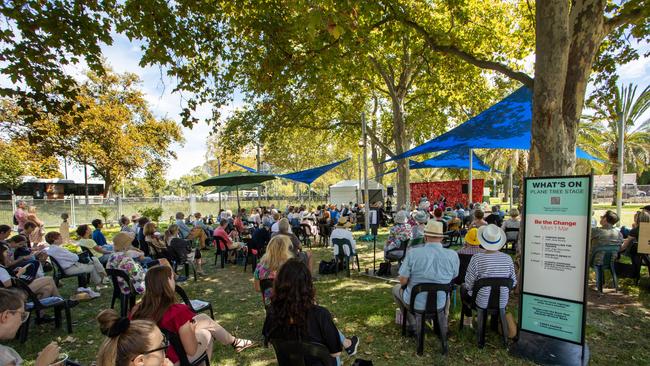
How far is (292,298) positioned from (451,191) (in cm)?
2450

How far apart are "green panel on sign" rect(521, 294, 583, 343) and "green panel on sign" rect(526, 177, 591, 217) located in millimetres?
873

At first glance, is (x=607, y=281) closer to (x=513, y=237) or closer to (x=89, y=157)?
(x=513, y=237)

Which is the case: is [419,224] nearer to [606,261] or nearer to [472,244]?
[472,244]

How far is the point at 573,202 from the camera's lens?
323 centimetres

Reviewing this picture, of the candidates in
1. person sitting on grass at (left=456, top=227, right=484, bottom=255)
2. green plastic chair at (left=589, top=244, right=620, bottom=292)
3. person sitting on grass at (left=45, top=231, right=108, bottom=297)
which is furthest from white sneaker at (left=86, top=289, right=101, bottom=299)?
green plastic chair at (left=589, top=244, right=620, bottom=292)

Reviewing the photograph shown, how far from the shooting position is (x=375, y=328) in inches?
172

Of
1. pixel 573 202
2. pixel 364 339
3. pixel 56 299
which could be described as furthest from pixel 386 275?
pixel 56 299

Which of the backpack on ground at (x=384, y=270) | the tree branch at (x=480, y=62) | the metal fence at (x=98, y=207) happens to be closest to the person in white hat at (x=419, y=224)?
the backpack on ground at (x=384, y=270)

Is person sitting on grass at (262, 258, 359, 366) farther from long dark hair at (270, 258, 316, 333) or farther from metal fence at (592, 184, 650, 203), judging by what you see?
metal fence at (592, 184, 650, 203)

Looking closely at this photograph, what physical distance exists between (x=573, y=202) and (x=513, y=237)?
18.7 feet

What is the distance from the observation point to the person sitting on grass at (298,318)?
7.10 ft

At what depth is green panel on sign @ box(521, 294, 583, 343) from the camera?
3.22 m

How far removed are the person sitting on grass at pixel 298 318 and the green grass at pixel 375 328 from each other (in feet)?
5.44

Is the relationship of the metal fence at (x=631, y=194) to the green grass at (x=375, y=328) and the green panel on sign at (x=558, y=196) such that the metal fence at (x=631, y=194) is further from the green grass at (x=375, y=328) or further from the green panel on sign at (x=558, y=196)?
the green panel on sign at (x=558, y=196)
